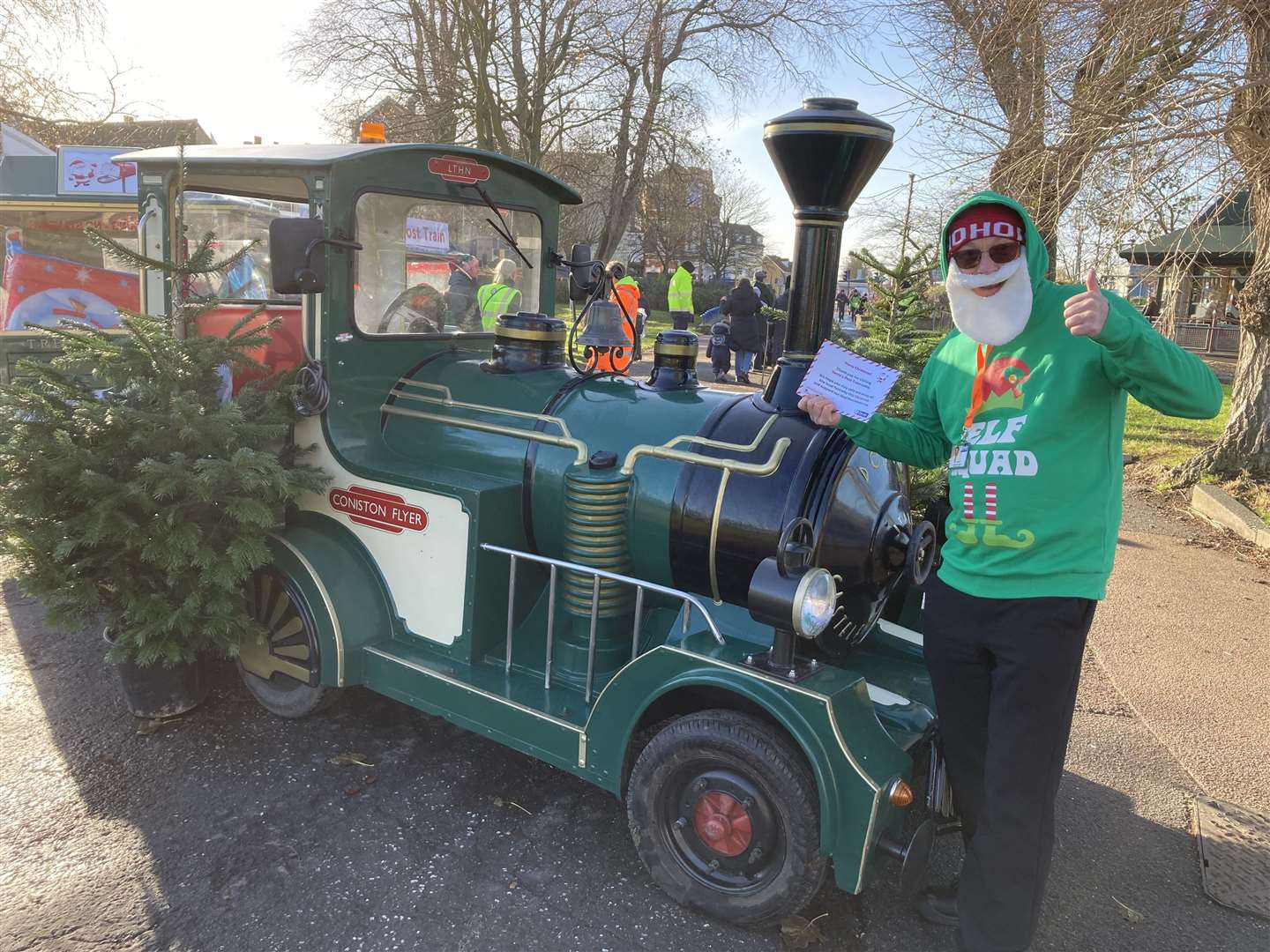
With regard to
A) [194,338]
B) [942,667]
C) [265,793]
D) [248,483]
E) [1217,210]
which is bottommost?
[265,793]

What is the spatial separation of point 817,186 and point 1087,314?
43.6 inches

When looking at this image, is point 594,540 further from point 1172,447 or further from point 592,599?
point 1172,447

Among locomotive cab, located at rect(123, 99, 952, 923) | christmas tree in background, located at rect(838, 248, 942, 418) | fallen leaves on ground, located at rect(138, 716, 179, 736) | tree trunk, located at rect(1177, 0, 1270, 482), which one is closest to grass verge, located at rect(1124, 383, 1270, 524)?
tree trunk, located at rect(1177, 0, 1270, 482)

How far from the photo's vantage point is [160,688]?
3.54 m

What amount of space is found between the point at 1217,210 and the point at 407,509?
5.84 metres

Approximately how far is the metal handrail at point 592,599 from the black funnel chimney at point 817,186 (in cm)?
74

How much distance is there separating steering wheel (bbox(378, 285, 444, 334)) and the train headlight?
215cm

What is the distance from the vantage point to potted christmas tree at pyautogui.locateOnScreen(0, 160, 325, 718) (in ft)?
10.3

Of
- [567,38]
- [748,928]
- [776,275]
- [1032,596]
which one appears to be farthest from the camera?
[776,275]

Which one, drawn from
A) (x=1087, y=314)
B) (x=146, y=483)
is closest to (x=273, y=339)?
(x=146, y=483)

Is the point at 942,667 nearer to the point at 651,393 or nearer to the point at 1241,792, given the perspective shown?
the point at 651,393

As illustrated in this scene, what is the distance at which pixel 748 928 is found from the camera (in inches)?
102

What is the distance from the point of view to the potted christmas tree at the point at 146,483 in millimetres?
3125

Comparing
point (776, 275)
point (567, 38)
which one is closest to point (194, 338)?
point (567, 38)
